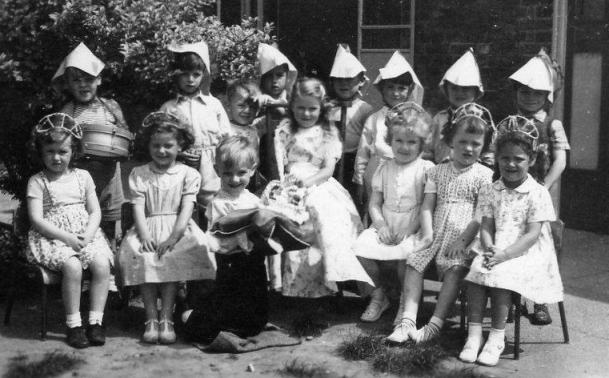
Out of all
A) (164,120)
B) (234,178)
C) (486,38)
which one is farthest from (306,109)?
(486,38)

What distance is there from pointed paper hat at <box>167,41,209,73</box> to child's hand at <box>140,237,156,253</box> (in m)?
1.46

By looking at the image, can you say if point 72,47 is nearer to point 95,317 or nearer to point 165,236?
point 165,236

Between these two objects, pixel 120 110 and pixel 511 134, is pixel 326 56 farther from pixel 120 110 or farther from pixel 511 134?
pixel 511 134

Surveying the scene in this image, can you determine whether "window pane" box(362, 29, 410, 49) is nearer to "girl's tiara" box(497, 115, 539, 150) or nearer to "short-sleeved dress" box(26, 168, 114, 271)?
"girl's tiara" box(497, 115, 539, 150)

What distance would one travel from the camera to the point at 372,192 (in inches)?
228

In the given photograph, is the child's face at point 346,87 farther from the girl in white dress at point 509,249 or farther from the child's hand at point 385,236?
the girl in white dress at point 509,249

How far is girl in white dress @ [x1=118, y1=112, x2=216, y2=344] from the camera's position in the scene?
206 inches

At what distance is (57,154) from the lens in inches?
209

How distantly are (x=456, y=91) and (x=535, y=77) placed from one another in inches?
24.6

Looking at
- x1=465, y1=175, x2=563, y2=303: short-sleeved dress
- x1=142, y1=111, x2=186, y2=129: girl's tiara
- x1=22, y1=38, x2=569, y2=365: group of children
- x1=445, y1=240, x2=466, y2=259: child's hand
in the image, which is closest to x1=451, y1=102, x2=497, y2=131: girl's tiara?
x1=22, y1=38, x2=569, y2=365: group of children

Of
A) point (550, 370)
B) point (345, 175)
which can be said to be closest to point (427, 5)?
point (345, 175)

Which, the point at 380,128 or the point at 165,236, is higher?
the point at 380,128

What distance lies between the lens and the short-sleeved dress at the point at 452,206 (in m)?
5.32

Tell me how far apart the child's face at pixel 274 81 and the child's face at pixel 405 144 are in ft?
4.05
